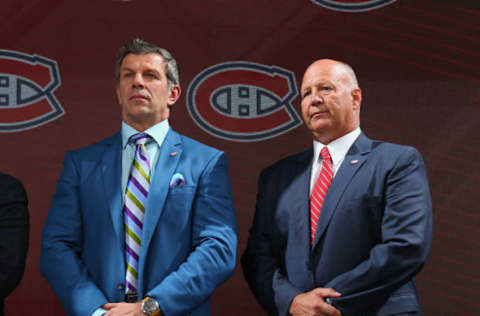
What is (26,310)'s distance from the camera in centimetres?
324

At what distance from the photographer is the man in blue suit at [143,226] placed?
7.60 feet

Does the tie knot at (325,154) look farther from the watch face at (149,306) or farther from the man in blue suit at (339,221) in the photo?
the watch face at (149,306)

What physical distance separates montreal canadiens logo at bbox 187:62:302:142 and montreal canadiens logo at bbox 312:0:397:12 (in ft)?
1.50

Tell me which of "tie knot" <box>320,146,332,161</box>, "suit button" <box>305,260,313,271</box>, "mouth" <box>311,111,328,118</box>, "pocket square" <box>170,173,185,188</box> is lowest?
"suit button" <box>305,260,313,271</box>

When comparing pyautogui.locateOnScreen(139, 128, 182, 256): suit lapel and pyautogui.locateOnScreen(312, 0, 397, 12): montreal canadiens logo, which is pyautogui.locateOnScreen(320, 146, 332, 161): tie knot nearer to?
pyautogui.locateOnScreen(139, 128, 182, 256): suit lapel

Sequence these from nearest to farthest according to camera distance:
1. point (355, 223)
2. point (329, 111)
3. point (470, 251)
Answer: point (355, 223), point (329, 111), point (470, 251)

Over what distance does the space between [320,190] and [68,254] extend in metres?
1.08

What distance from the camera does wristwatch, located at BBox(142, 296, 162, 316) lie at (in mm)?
2240

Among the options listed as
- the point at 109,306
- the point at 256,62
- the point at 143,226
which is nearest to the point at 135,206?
the point at 143,226

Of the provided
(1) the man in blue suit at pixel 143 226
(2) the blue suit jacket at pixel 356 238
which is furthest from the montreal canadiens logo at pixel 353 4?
(1) the man in blue suit at pixel 143 226

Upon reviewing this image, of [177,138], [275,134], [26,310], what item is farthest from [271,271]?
[26,310]

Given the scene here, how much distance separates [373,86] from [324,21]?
46 cm

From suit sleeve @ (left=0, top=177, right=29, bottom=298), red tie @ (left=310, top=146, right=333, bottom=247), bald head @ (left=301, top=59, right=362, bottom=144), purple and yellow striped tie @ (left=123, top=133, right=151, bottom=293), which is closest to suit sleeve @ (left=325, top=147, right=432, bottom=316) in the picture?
red tie @ (left=310, top=146, right=333, bottom=247)

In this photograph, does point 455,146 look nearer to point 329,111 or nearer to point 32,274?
point 329,111
